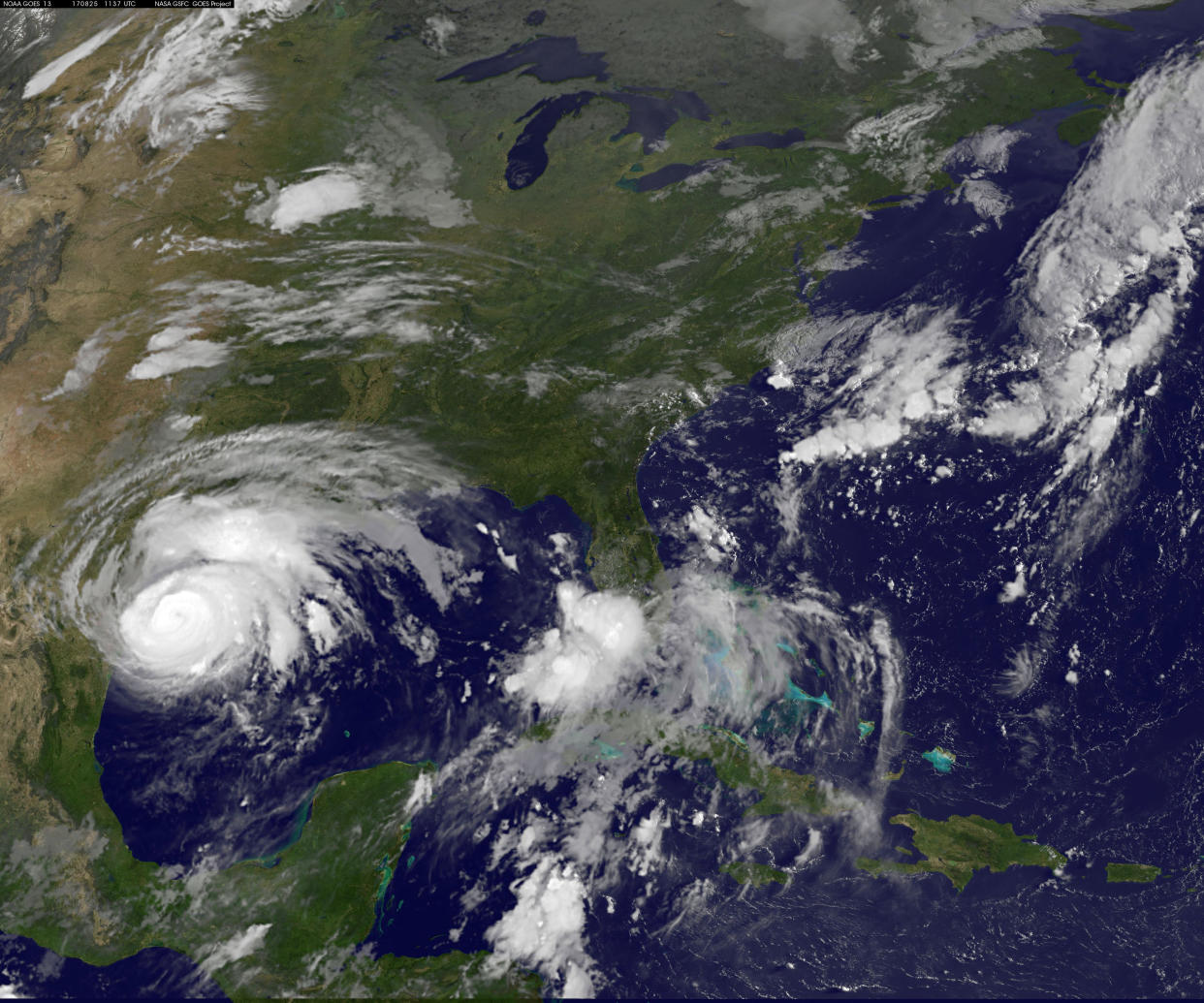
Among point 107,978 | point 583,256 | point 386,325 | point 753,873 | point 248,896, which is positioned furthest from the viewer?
point 583,256

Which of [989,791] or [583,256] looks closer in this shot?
[989,791]

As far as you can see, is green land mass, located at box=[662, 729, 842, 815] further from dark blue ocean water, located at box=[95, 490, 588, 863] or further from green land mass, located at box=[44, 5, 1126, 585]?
dark blue ocean water, located at box=[95, 490, 588, 863]

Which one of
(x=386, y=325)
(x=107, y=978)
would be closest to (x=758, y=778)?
(x=386, y=325)

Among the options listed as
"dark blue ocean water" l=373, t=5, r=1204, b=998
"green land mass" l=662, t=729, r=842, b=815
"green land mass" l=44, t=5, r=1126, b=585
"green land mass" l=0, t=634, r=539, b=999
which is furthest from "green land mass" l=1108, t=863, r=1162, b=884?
"green land mass" l=0, t=634, r=539, b=999

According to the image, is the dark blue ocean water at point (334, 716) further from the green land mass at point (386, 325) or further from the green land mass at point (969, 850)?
the green land mass at point (969, 850)

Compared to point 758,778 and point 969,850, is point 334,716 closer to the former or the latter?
point 758,778

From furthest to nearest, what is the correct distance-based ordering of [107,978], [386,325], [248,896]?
[386,325], [248,896], [107,978]

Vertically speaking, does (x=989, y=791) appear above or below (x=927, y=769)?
below
